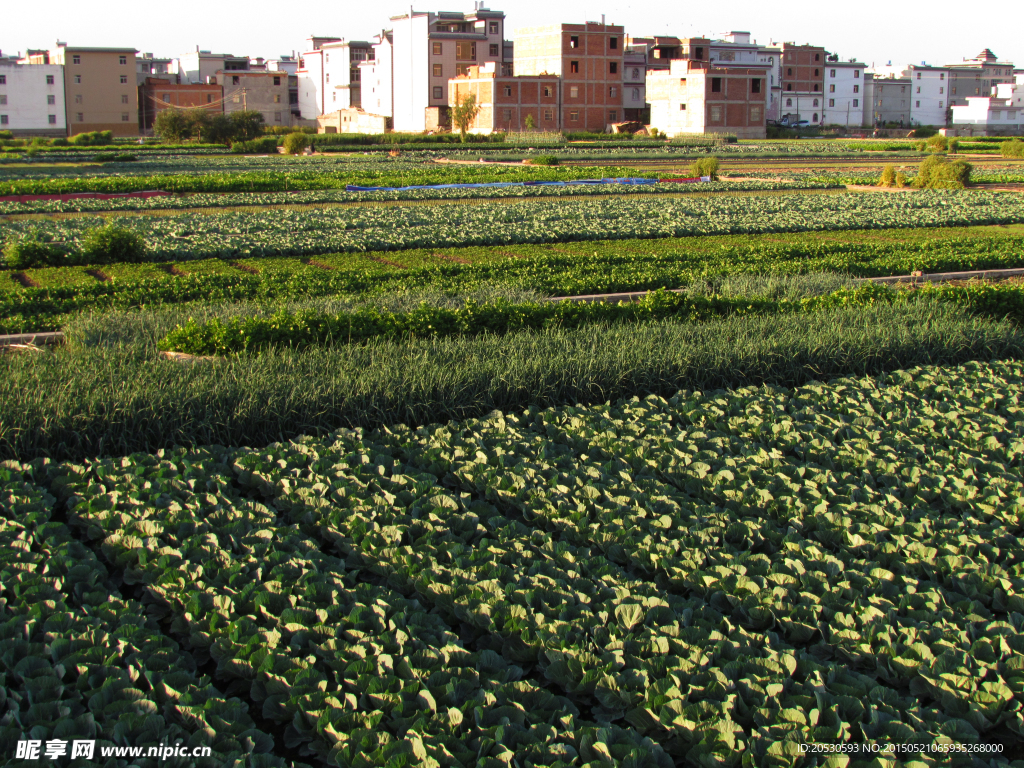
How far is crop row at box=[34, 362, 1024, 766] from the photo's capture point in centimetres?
387

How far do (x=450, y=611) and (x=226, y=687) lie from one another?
1.14 meters

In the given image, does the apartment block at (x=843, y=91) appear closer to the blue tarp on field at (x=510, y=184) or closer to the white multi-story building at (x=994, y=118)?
the white multi-story building at (x=994, y=118)

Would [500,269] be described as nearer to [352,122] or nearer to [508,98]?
[508,98]

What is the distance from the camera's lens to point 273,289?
43.9 feet

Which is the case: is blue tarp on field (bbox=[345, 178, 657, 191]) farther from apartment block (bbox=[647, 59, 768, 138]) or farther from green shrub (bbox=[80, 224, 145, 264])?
apartment block (bbox=[647, 59, 768, 138])

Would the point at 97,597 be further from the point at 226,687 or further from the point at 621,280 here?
the point at 621,280

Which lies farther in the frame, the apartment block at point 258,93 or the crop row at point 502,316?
the apartment block at point 258,93

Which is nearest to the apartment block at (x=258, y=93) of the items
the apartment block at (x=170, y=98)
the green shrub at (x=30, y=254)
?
the apartment block at (x=170, y=98)

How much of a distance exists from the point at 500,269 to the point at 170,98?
8481cm

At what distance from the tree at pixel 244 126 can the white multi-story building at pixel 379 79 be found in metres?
25.5

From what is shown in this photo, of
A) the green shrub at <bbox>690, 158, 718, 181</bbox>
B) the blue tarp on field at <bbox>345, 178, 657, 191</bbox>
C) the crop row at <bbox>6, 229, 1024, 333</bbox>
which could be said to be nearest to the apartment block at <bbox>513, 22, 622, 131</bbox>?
the green shrub at <bbox>690, 158, 718, 181</bbox>

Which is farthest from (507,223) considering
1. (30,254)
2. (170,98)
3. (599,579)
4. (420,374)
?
(170,98)

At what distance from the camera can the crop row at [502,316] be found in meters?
9.32

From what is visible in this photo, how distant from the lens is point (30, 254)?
55.1ft
